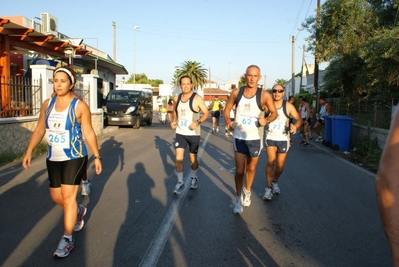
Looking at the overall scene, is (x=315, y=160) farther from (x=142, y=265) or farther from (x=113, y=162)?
(x=142, y=265)

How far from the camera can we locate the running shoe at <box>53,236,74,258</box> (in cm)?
388

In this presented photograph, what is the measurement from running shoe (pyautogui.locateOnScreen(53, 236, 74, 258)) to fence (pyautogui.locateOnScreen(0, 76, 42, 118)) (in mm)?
7084

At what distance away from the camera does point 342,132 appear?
13539mm

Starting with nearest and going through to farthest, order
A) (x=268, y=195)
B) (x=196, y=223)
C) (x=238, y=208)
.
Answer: (x=196, y=223) < (x=238, y=208) < (x=268, y=195)

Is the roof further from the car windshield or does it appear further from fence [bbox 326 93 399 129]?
fence [bbox 326 93 399 129]

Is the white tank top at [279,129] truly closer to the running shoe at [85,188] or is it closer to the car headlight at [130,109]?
the running shoe at [85,188]

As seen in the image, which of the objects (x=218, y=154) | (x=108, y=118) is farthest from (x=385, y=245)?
(x=108, y=118)

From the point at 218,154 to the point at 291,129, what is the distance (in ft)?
17.7

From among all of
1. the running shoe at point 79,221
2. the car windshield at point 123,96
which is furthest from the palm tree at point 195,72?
the running shoe at point 79,221

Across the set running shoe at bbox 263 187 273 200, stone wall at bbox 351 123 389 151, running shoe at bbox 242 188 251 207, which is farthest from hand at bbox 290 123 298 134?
stone wall at bbox 351 123 389 151

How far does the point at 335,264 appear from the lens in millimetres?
3875

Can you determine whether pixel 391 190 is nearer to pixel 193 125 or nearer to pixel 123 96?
pixel 193 125

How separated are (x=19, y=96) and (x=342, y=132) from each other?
1048 cm

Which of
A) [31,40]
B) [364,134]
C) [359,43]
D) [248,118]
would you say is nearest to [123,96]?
[31,40]
